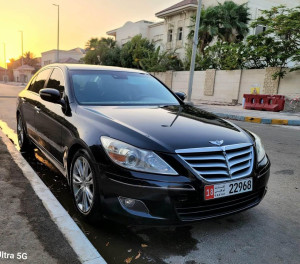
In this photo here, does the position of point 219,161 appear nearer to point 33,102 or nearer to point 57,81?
point 57,81

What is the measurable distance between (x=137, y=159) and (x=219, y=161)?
69cm

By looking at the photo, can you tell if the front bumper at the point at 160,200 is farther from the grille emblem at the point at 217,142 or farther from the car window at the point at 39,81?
the car window at the point at 39,81

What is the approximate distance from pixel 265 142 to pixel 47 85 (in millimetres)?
5104

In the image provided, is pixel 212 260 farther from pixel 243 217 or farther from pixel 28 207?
pixel 28 207

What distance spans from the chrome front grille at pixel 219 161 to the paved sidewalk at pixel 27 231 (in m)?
1.13

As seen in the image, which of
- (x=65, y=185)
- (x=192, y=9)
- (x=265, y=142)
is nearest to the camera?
(x=65, y=185)

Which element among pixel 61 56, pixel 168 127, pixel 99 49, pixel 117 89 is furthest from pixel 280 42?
pixel 61 56

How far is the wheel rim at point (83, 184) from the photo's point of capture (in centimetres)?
278

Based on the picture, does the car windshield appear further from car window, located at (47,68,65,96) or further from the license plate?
the license plate

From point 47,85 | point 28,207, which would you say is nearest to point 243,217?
point 28,207

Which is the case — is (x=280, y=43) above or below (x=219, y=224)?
above

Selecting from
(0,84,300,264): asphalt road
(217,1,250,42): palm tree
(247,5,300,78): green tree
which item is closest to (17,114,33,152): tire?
(0,84,300,264): asphalt road

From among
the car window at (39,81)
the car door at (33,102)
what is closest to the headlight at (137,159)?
the car door at (33,102)

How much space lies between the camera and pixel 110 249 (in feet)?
8.14
